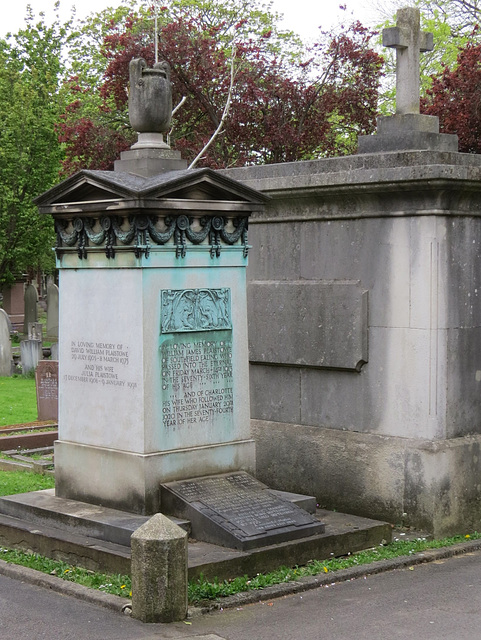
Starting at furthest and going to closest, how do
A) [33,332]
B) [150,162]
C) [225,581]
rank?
[33,332] → [150,162] → [225,581]

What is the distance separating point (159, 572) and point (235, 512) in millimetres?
1457

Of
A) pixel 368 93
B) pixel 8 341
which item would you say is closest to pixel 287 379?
pixel 8 341

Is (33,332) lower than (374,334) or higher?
lower

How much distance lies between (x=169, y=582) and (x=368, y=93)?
23193 mm

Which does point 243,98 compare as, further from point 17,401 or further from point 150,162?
point 150,162

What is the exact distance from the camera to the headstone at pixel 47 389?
50.6 feet

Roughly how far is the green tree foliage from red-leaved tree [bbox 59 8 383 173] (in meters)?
7.38

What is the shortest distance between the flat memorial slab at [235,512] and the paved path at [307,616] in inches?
22.6

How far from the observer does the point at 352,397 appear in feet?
31.1

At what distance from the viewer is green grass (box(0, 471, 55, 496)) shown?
10.7 meters

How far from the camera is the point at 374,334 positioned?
9.28 m

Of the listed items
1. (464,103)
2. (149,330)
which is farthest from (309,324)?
(464,103)

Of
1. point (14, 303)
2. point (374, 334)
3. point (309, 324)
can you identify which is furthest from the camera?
point (14, 303)

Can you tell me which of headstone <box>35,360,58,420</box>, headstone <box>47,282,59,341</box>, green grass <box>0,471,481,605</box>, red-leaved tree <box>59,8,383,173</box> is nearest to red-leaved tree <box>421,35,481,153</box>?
red-leaved tree <box>59,8,383,173</box>
